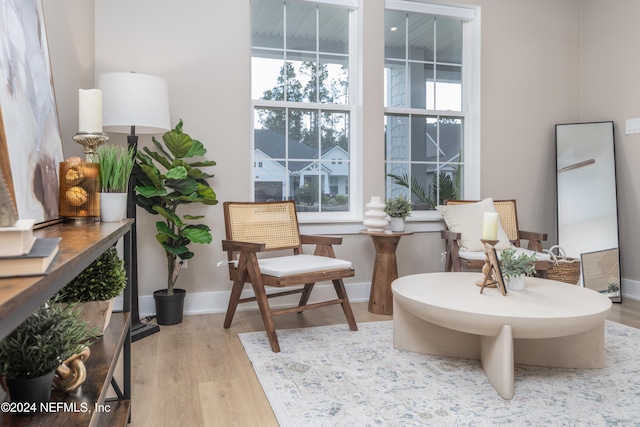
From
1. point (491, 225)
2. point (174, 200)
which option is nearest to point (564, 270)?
point (491, 225)

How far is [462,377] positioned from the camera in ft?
6.81

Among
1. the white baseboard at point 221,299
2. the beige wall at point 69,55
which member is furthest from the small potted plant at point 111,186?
the white baseboard at point 221,299

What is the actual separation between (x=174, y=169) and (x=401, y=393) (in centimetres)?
187

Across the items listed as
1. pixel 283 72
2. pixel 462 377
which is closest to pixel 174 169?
pixel 283 72

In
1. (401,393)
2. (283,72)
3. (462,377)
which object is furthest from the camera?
(283,72)

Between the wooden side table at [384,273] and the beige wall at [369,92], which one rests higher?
the beige wall at [369,92]

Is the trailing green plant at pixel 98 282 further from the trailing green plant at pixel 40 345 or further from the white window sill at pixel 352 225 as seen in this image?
the white window sill at pixel 352 225

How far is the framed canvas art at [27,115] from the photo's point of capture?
1.10 metres

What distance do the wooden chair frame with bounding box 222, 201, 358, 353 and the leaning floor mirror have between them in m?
2.39

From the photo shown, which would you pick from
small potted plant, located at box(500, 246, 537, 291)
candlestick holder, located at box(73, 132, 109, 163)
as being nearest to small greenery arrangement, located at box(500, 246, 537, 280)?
small potted plant, located at box(500, 246, 537, 291)

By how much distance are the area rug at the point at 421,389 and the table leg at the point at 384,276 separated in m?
0.67

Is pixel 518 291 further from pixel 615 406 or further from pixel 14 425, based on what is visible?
pixel 14 425

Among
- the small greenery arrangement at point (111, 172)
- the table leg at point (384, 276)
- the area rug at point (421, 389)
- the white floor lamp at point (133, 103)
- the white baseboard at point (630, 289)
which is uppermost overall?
the white floor lamp at point (133, 103)

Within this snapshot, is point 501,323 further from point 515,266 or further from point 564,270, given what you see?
point 564,270
